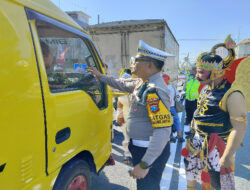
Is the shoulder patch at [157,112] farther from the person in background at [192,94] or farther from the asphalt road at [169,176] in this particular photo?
the person in background at [192,94]

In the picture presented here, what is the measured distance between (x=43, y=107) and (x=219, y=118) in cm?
164

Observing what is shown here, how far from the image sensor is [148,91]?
5.02ft

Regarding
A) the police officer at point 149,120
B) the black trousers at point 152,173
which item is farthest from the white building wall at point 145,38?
the black trousers at point 152,173

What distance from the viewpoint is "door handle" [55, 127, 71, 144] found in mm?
1399

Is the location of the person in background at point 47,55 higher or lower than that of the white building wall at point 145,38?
lower

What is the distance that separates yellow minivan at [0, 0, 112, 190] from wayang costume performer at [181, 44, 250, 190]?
117 centimetres

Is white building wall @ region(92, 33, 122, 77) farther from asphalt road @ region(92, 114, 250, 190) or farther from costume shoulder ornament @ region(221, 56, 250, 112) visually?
costume shoulder ornament @ region(221, 56, 250, 112)

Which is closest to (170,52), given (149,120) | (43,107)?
(149,120)

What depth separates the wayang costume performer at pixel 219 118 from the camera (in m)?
1.62

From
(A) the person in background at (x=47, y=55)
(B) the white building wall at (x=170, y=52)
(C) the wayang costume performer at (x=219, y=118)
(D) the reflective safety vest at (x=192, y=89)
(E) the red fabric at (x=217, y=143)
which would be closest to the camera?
(C) the wayang costume performer at (x=219, y=118)

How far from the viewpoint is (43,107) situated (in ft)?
4.08

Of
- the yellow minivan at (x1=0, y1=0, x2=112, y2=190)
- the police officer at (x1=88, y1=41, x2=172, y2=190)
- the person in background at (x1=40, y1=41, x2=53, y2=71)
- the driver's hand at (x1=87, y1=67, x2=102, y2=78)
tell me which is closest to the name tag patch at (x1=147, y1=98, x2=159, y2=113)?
the police officer at (x1=88, y1=41, x2=172, y2=190)

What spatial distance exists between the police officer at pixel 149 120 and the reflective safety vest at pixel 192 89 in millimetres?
3731

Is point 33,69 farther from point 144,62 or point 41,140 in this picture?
point 144,62
